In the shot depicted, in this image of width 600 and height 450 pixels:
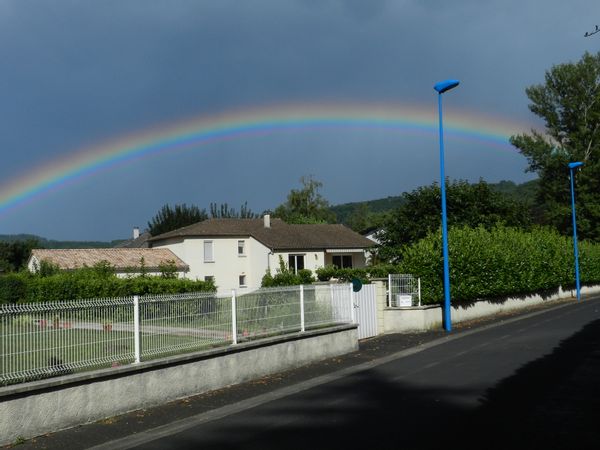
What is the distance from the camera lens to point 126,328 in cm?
1005

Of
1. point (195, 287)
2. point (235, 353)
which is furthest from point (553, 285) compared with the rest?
point (235, 353)

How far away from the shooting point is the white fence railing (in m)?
8.48

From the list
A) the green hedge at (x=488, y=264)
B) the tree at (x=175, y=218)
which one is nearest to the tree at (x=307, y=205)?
the tree at (x=175, y=218)

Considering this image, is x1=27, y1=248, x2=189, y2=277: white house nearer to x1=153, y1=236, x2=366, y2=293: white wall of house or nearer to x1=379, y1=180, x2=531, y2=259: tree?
x1=153, y1=236, x2=366, y2=293: white wall of house

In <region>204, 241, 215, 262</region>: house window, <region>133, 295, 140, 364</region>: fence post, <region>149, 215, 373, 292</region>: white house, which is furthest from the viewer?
<region>204, 241, 215, 262</region>: house window

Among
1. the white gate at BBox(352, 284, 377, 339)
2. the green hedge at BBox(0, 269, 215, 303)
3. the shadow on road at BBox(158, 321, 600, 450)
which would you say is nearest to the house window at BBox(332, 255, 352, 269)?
the green hedge at BBox(0, 269, 215, 303)

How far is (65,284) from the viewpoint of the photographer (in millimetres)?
27828

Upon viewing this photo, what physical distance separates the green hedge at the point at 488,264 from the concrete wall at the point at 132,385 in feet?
33.5

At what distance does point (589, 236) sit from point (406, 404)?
181 feet

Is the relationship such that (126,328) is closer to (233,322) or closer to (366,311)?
(233,322)

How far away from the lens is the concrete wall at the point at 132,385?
809 centimetres

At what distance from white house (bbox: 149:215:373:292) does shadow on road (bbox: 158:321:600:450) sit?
44.5 m

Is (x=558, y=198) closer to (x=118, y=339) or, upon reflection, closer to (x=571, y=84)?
(x=571, y=84)

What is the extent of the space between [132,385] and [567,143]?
197ft
